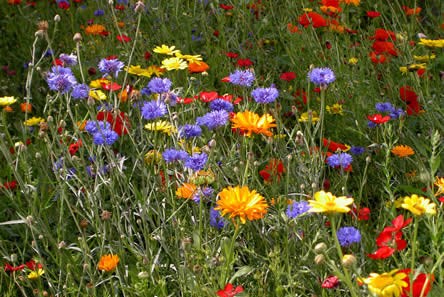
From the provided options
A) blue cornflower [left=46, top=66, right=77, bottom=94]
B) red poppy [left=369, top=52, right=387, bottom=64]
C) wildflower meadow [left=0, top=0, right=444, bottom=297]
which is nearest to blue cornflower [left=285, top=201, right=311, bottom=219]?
wildflower meadow [left=0, top=0, right=444, bottom=297]

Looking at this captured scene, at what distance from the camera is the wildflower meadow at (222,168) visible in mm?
1532

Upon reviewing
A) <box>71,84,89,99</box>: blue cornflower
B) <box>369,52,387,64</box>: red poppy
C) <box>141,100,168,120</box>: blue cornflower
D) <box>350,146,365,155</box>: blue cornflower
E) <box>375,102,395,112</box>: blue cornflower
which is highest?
<box>141,100,168,120</box>: blue cornflower

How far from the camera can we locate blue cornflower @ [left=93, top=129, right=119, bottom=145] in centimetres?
171

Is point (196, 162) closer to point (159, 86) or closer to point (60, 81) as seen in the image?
point (159, 86)

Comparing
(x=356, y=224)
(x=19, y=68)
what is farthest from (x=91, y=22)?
(x=356, y=224)

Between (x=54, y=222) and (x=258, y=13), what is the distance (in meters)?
1.51

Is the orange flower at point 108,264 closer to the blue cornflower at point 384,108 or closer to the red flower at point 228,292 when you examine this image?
the red flower at point 228,292

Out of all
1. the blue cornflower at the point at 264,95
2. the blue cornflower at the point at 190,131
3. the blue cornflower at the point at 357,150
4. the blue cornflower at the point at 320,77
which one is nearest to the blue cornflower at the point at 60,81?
the blue cornflower at the point at 190,131

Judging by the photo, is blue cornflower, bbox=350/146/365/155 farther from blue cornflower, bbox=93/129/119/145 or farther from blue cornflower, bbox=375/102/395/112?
blue cornflower, bbox=93/129/119/145

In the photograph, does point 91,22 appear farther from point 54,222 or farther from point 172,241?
point 172,241

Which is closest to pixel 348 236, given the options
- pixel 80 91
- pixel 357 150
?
pixel 357 150

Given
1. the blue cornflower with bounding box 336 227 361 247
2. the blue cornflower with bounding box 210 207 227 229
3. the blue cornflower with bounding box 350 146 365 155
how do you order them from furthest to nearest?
1. the blue cornflower with bounding box 350 146 365 155
2. the blue cornflower with bounding box 210 207 227 229
3. the blue cornflower with bounding box 336 227 361 247

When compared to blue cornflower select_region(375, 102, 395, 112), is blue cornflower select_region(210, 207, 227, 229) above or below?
below

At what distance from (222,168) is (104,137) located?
37 centimetres
